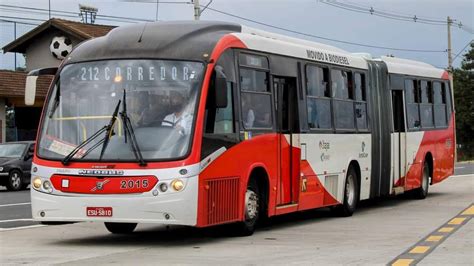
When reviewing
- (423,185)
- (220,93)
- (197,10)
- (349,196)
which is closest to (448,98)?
(423,185)

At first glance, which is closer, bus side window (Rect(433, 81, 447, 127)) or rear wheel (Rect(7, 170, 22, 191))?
bus side window (Rect(433, 81, 447, 127))

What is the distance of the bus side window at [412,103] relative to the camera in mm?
19672

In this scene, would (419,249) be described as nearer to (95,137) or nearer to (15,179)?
(95,137)

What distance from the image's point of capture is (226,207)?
11719 millimetres

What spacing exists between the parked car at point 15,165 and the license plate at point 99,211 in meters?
15.4

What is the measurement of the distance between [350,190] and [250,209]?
4584mm

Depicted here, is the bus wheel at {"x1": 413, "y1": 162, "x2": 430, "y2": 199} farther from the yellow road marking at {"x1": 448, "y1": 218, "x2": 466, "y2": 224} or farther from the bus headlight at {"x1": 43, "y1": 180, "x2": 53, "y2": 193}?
the bus headlight at {"x1": 43, "y1": 180, "x2": 53, "y2": 193}

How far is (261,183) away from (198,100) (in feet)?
7.43

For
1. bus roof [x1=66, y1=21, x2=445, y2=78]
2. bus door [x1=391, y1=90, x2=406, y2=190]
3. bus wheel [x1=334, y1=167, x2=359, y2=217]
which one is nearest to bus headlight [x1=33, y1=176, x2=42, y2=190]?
bus roof [x1=66, y1=21, x2=445, y2=78]

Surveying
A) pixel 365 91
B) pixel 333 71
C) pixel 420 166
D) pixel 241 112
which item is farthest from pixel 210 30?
pixel 420 166

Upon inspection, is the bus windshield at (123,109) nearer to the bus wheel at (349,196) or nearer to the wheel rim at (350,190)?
the bus wheel at (349,196)

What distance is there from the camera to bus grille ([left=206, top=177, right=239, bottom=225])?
11.4m

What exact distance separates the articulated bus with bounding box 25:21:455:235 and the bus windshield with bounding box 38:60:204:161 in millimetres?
16

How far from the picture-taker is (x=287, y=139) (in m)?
13.8
